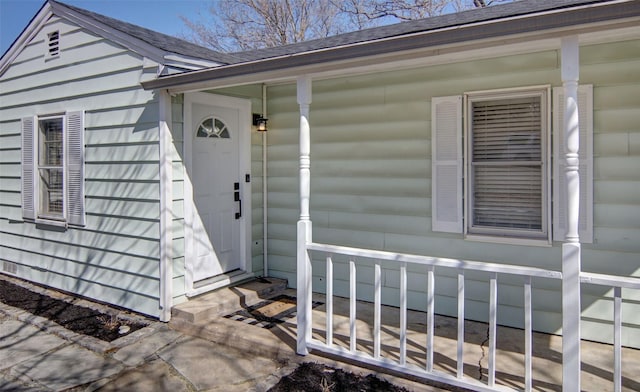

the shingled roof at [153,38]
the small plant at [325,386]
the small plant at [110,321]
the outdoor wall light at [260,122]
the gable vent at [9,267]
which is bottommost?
the small plant at [325,386]

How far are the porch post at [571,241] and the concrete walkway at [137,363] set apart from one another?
0.90 meters

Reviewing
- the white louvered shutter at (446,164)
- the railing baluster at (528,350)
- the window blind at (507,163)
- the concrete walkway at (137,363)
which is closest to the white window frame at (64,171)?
the concrete walkway at (137,363)

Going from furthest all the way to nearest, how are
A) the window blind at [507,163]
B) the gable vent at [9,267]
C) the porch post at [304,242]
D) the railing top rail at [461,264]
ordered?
the gable vent at [9,267] < the window blind at [507,163] < the porch post at [304,242] < the railing top rail at [461,264]

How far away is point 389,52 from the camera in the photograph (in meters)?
2.98

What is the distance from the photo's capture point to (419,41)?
282 cm

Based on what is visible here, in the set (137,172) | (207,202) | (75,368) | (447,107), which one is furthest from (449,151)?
(75,368)

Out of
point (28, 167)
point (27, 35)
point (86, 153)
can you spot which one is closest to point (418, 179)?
point (86, 153)

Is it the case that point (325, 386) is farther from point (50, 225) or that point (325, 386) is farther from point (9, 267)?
point (9, 267)

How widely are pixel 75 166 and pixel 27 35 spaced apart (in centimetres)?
202

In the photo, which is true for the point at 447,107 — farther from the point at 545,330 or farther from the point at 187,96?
the point at 187,96

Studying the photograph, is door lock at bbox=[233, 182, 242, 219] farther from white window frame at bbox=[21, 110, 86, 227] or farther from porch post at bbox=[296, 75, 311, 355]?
porch post at bbox=[296, 75, 311, 355]

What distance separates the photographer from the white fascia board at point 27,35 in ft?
17.6

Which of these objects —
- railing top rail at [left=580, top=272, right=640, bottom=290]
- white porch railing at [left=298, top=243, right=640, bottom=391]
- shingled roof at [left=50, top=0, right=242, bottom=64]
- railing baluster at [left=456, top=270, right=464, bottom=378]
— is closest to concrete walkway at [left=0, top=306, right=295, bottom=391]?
white porch railing at [left=298, top=243, right=640, bottom=391]

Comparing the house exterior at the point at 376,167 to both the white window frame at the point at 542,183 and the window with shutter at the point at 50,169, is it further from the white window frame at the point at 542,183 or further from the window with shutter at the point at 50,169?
the window with shutter at the point at 50,169
